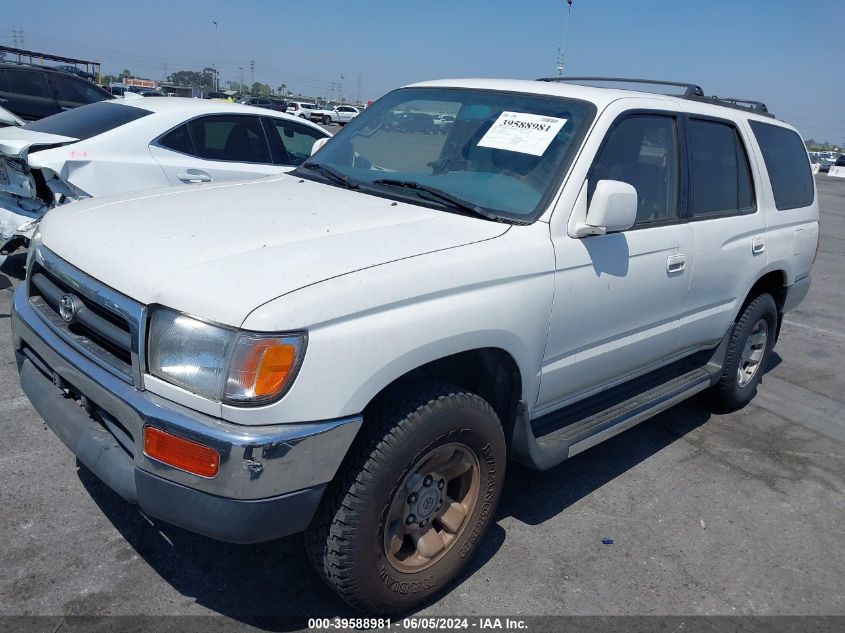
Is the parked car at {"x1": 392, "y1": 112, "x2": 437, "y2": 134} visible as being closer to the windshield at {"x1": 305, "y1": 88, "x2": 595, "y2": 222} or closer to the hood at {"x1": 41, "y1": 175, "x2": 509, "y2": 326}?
the windshield at {"x1": 305, "y1": 88, "x2": 595, "y2": 222}

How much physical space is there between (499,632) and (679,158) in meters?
2.57

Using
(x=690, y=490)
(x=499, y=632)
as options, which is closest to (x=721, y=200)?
(x=690, y=490)

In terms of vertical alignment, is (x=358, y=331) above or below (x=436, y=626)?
above

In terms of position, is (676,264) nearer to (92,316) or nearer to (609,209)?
(609,209)

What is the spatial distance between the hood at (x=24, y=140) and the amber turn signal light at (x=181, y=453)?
4395mm

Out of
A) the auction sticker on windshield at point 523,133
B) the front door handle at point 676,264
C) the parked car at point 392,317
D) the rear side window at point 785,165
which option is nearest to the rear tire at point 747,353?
the parked car at point 392,317

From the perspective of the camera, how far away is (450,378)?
3080mm

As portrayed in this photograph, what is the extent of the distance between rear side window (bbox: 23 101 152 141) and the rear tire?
508cm

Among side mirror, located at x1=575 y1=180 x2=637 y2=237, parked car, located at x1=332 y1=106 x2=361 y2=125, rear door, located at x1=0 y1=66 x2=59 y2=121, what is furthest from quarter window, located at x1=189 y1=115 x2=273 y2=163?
parked car, located at x1=332 y1=106 x2=361 y2=125

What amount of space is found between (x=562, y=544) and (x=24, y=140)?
533 centimetres

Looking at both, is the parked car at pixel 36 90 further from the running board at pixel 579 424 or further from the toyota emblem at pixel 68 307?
the running board at pixel 579 424

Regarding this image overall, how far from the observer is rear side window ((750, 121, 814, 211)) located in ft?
15.3

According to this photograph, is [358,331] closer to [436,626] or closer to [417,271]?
[417,271]

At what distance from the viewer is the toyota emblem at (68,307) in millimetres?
2617
